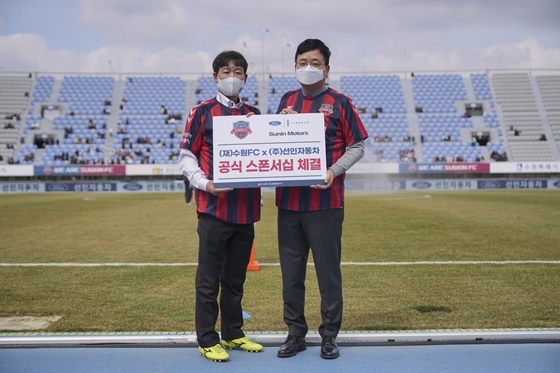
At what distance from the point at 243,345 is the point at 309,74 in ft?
6.52

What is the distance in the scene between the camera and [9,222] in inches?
629

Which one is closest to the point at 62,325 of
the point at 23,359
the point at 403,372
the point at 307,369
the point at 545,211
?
the point at 23,359

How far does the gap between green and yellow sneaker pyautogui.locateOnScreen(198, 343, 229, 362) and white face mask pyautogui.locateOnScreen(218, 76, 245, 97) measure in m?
1.78

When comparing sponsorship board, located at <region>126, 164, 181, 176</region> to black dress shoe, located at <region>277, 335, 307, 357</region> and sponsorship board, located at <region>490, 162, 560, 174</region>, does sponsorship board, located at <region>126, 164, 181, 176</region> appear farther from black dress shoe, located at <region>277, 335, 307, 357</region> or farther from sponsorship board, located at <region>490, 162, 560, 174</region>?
black dress shoe, located at <region>277, 335, 307, 357</region>

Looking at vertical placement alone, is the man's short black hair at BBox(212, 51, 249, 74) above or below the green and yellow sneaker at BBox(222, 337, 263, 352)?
above

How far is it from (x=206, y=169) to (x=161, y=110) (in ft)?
152

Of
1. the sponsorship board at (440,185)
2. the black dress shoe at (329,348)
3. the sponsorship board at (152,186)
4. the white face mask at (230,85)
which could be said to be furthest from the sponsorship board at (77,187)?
the black dress shoe at (329,348)

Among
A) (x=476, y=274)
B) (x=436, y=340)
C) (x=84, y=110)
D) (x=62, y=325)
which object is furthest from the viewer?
(x=84, y=110)

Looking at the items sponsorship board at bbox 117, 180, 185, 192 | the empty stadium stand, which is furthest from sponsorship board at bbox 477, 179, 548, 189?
sponsorship board at bbox 117, 180, 185, 192

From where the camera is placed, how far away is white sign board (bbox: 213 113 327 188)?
4113 mm

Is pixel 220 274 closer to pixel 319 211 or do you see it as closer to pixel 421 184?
pixel 319 211

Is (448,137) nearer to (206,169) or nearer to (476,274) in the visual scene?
(476,274)

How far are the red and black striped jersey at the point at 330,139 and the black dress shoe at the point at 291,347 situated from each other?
92 centimetres


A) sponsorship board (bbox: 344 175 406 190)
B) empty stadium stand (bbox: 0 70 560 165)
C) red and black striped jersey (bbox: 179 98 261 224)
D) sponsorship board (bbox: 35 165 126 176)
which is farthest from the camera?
empty stadium stand (bbox: 0 70 560 165)
